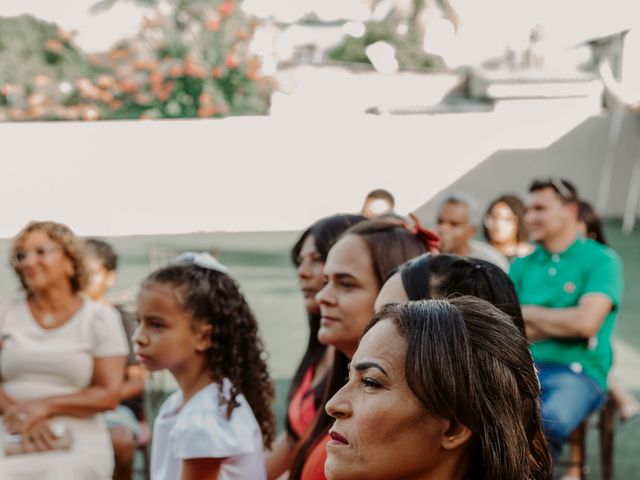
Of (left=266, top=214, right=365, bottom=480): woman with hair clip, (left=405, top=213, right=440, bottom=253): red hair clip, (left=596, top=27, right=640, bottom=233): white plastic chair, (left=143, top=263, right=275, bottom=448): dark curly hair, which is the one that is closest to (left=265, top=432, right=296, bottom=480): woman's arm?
(left=266, top=214, right=365, bottom=480): woman with hair clip

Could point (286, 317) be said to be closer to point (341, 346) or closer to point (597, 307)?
point (597, 307)

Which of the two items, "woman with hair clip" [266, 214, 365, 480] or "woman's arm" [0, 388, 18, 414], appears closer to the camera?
"woman with hair clip" [266, 214, 365, 480]

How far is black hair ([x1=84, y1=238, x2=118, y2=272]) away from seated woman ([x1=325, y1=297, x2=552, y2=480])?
353 centimetres

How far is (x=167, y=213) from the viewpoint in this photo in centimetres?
1600

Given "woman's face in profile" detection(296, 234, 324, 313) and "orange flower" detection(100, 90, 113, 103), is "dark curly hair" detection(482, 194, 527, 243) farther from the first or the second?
"orange flower" detection(100, 90, 113, 103)

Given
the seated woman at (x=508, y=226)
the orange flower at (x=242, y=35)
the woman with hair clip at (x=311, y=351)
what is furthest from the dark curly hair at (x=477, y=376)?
the orange flower at (x=242, y=35)

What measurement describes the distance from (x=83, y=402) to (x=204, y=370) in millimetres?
1133

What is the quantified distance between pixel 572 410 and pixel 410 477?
99.6 inches

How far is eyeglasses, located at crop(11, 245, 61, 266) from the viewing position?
398cm

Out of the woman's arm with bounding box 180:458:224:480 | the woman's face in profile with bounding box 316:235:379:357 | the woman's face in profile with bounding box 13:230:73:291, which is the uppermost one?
the woman's face in profile with bounding box 316:235:379:357

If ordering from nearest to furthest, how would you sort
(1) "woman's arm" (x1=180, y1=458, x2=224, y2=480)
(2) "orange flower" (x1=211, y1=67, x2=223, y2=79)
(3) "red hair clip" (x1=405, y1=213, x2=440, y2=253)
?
1. (1) "woman's arm" (x1=180, y1=458, x2=224, y2=480)
2. (3) "red hair clip" (x1=405, y1=213, x2=440, y2=253)
3. (2) "orange flower" (x1=211, y1=67, x2=223, y2=79)

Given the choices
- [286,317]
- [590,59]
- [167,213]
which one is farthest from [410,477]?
[590,59]

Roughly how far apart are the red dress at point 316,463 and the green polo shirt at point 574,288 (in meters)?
1.86

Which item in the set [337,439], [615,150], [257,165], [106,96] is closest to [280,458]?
[337,439]
